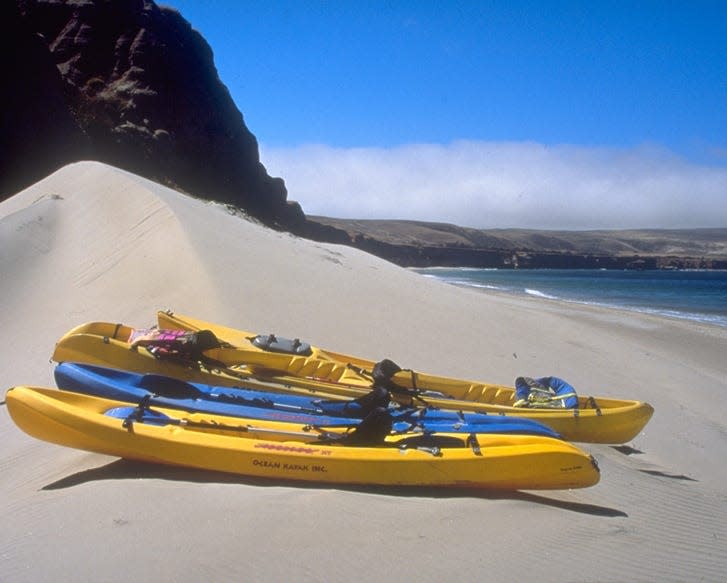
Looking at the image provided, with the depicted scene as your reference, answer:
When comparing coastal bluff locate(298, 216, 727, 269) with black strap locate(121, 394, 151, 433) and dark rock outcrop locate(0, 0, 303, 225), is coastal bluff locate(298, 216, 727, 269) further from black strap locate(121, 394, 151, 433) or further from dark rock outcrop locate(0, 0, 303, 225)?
black strap locate(121, 394, 151, 433)

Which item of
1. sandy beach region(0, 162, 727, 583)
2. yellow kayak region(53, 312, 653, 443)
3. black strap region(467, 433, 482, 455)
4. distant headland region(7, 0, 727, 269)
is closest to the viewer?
sandy beach region(0, 162, 727, 583)

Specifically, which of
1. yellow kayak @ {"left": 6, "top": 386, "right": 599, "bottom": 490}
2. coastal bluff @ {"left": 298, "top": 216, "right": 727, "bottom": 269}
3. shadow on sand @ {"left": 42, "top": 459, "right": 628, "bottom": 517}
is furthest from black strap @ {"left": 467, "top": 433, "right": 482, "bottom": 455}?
coastal bluff @ {"left": 298, "top": 216, "right": 727, "bottom": 269}

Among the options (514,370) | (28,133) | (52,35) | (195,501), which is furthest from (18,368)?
(52,35)

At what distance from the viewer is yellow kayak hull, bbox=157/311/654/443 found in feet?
19.2

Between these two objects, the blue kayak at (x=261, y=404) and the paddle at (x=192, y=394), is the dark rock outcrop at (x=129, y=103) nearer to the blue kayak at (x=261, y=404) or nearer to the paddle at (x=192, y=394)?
the blue kayak at (x=261, y=404)

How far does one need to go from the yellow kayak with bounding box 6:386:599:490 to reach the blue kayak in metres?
0.56

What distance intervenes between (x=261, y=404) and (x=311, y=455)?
1.29 metres

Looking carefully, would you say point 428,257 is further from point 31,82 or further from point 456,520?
point 456,520

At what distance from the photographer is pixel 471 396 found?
6.49 m

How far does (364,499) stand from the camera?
3.73m

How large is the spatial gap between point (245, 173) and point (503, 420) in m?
38.5

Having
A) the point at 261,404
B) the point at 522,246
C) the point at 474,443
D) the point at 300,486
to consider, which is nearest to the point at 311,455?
the point at 300,486

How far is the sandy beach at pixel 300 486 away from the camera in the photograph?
3.07 m

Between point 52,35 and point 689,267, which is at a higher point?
point 52,35
